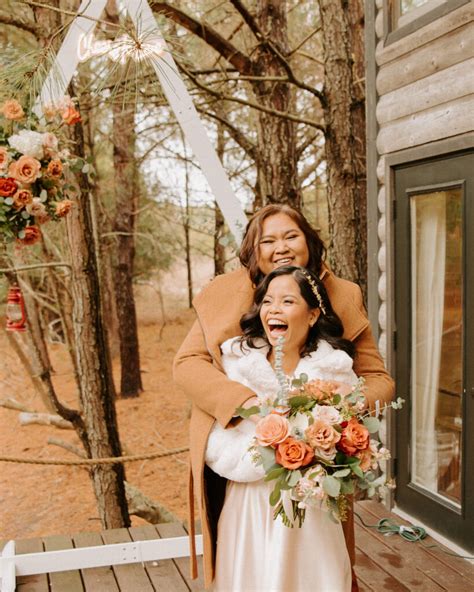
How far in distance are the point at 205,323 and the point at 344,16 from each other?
4660 mm

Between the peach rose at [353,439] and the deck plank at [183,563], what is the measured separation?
5.82 feet

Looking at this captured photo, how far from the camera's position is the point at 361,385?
7.10 feet

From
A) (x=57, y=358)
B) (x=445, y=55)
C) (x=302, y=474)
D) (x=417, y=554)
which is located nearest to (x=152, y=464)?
(x=57, y=358)

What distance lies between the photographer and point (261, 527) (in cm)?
226

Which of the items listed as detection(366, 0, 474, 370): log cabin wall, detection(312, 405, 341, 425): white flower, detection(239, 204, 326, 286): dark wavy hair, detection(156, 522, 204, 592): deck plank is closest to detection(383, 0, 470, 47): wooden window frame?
detection(366, 0, 474, 370): log cabin wall

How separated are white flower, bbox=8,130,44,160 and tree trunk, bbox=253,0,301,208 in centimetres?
396

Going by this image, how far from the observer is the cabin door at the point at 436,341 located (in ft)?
11.8

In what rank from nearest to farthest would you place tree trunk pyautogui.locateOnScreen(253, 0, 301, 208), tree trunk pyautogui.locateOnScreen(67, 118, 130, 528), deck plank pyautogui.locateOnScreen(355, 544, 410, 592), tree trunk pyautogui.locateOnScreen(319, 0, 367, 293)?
deck plank pyautogui.locateOnScreen(355, 544, 410, 592)
tree trunk pyautogui.locateOnScreen(67, 118, 130, 528)
tree trunk pyautogui.locateOnScreen(319, 0, 367, 293)
tree trunk pyautogui.locateOnScreen(253, 0, 301, 208)

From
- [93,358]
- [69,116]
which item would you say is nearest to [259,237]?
[69,116]

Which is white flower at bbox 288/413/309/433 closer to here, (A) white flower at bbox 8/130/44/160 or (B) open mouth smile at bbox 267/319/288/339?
(B) open mouth smile at bbox 267/319/288/339

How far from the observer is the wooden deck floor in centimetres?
334

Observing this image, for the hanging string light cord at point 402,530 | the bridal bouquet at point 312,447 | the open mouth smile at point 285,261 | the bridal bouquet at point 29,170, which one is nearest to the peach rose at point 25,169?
the bridal bouquet at point 29,170

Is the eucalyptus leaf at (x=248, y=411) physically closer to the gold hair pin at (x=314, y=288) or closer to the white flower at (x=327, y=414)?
the white flower at (x=327, y=414)

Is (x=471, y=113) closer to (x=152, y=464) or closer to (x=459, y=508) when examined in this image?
(x=459, y=508)
